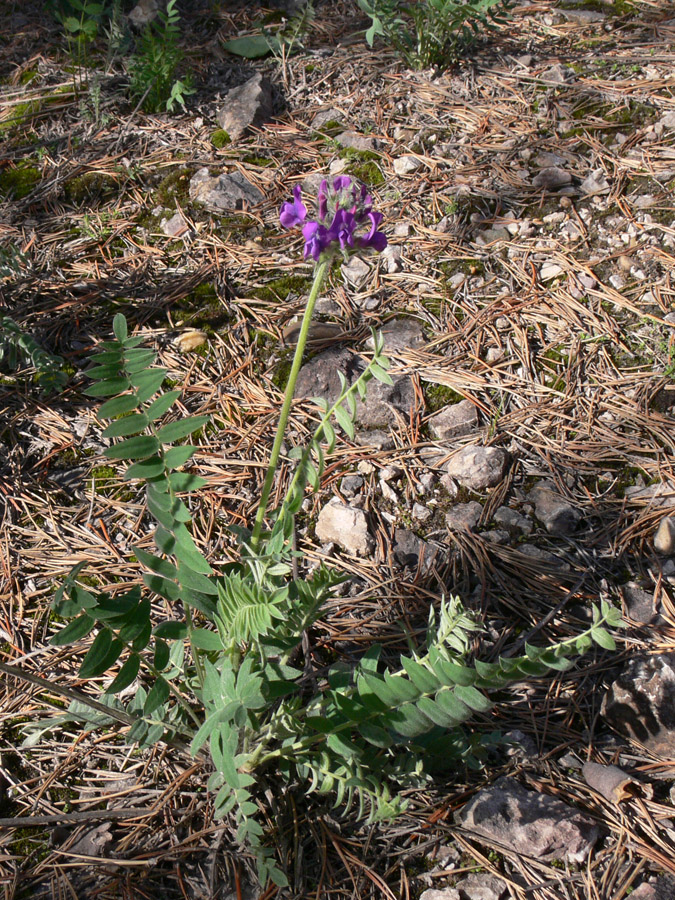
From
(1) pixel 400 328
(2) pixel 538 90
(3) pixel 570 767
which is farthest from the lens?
(2) pixel 538 90

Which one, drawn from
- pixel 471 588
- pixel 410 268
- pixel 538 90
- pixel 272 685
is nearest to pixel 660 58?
pixel 538 90

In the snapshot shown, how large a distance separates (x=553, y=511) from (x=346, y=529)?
0.68m

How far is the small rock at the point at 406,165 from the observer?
343 centimetres

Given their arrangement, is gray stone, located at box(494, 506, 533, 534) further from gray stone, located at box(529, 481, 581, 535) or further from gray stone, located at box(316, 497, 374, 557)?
gray stone, located at box(316, 497, 374, 557)

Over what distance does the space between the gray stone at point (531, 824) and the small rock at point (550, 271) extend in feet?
6.70

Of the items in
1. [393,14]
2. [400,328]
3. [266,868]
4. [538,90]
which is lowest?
[266,868]

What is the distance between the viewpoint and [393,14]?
387 cm

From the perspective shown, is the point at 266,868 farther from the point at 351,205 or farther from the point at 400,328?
the point at 400,328

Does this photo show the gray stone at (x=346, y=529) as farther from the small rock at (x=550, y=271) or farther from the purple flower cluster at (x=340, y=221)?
the small rock at (x=550, y=271)

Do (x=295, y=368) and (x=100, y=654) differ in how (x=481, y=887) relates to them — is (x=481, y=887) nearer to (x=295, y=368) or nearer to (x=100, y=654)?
(x=100, y=654)

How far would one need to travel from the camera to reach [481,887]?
5.23 ft

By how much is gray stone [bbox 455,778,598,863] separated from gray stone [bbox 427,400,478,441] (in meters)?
1.22

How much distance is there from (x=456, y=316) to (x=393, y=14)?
2078 millimetres

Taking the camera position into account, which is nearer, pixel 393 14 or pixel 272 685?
pixel 272 685
